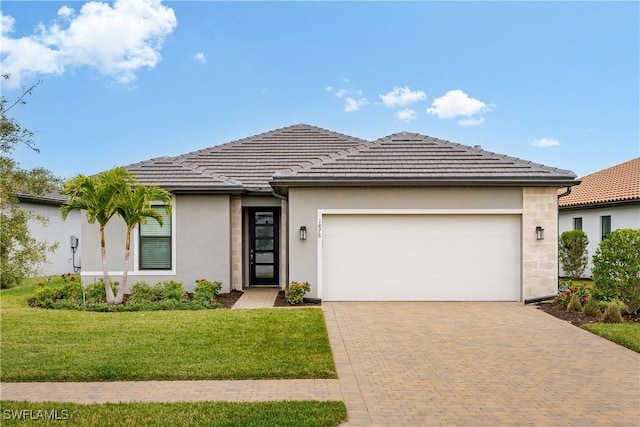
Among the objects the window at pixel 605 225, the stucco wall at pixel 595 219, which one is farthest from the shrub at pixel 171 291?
the window at pixel 605 225

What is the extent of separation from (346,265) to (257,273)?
154 inches

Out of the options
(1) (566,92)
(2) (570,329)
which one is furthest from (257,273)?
(1) (566,92)

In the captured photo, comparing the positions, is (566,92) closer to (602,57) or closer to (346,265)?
(602,57)

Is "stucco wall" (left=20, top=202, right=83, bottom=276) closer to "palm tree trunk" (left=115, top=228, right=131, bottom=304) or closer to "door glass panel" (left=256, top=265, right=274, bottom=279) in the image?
"palm tree trunk" (left=115, top=228, right=131, bottom=304)

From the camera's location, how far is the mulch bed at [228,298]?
11602 mm

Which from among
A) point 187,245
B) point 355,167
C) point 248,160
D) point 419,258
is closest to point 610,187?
point 419,258

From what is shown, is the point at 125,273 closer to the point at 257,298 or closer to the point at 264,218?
the point at 257,298

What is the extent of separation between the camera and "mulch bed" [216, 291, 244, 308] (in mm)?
11602

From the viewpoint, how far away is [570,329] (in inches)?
356

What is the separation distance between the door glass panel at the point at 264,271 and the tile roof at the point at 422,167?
161 inches


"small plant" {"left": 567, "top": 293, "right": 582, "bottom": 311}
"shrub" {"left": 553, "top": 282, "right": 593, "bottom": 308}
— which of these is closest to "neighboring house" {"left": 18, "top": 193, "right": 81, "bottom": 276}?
"shrub" {"left": 553, "top": 282, "right": 593, "bottom": 308}

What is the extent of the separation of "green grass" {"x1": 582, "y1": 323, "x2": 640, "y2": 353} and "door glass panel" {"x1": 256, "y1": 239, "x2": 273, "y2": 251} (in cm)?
897

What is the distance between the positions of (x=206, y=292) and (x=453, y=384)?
24.2ft

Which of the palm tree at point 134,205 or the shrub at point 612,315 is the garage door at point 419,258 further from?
the palm tree at point 134,205
